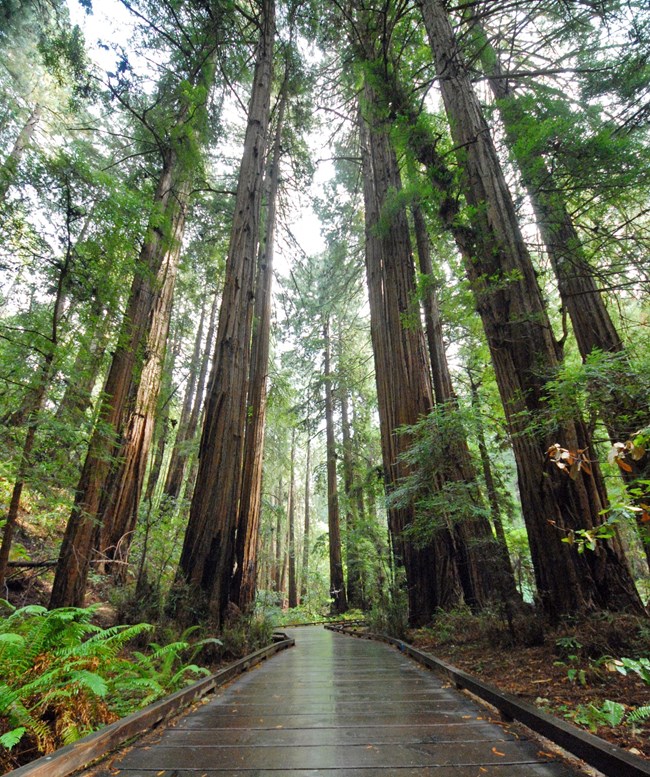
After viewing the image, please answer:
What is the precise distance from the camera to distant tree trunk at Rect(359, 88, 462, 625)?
21.3 feet

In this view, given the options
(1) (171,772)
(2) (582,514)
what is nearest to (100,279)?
(1) (171,772)

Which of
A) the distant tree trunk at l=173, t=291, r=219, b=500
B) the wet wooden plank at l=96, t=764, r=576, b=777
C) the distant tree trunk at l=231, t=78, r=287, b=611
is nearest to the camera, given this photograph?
the wet wooden plank at l=96, t=764, r=576, b=777

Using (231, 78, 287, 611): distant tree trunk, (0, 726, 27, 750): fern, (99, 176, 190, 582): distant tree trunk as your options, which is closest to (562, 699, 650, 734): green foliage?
(0, 726, 27, 750): fern

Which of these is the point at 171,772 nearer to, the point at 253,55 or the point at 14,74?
the point at 253,55

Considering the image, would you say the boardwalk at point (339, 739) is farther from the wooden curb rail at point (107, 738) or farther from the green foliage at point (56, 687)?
the green foliage at point (56, 687)

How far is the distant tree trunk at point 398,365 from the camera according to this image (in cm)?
648

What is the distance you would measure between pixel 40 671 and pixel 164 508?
7.03m

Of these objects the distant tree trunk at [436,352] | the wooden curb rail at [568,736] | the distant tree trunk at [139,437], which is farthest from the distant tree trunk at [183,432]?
the wooden curb rail at [568,736]

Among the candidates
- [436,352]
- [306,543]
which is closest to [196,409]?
[436,352]

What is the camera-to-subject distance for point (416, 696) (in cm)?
299

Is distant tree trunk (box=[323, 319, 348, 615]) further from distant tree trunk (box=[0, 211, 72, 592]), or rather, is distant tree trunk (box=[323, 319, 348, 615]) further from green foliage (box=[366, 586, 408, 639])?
distant tree trunk (box=[0, 211, 72, 592])

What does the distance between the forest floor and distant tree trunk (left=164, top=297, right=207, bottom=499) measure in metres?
9.26

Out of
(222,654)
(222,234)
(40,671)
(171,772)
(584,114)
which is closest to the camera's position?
(171,772)

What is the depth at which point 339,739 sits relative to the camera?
212 cm
